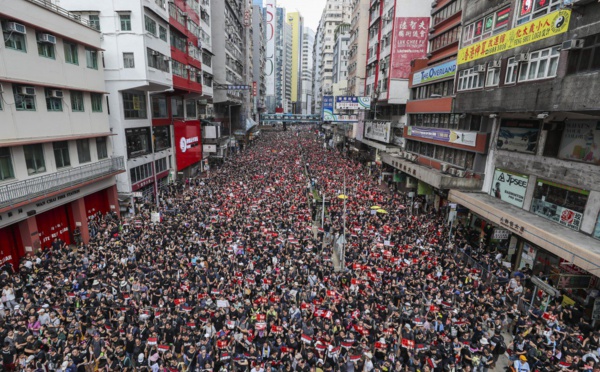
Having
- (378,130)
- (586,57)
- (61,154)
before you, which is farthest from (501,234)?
(61,154)

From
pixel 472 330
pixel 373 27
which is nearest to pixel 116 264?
pixel 472 330

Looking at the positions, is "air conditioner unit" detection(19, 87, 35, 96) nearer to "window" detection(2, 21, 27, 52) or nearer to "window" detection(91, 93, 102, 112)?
"window" detection(2, 21, 27, 52)

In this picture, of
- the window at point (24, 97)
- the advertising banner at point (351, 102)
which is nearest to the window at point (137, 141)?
the window at point (24, 97)

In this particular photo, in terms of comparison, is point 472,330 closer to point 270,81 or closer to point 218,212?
point 218,212

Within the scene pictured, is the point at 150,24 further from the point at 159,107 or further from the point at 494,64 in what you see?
the point at 494,64

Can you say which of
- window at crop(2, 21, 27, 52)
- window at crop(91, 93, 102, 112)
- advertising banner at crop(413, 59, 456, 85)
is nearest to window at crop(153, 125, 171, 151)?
window at crop(91, 93, 102, 112)

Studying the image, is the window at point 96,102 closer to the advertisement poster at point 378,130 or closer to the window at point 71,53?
the window at point 71,53
